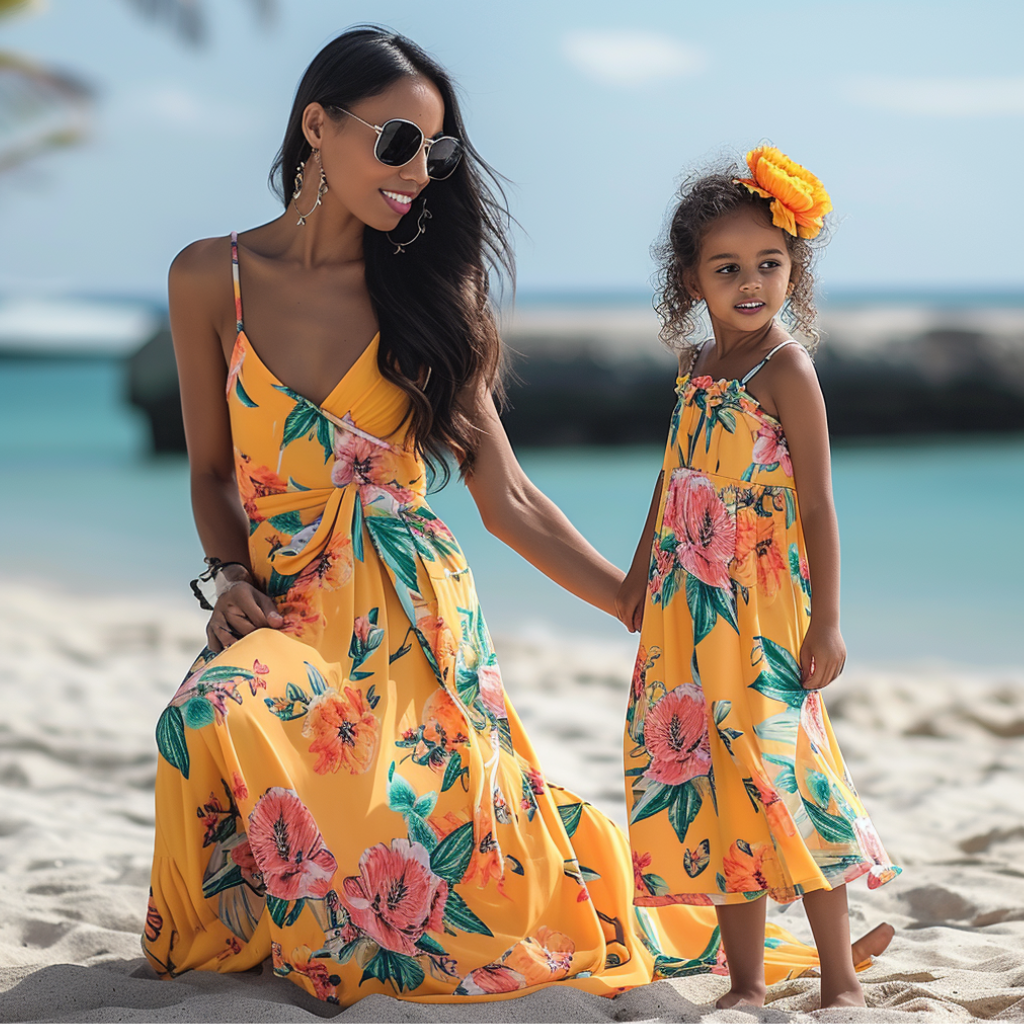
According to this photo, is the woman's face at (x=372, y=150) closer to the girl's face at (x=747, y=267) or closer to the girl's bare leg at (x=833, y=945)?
the girl's face at (x=747, y=267)

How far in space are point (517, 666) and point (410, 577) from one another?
3326mm

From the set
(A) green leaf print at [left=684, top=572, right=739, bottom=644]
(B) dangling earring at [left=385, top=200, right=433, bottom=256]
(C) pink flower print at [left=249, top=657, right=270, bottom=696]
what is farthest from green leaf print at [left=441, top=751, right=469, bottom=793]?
(B) dangling earring at [left=385, top=200, right=433, bottom=256]

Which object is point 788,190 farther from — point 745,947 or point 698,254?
point 745,947

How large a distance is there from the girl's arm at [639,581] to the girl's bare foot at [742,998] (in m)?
0.63

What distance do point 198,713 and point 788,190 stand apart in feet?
4.17

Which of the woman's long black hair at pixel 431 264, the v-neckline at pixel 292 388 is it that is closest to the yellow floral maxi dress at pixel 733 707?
the woman's long black hair at pixel 431 264

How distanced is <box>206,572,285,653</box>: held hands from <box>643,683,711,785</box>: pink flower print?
2.20 ft

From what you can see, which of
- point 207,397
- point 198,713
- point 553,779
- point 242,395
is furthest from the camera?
point 553,779

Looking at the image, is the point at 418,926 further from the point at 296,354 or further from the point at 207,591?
the point at 296,354

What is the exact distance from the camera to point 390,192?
221 centimetres

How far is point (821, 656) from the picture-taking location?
1.93 meters

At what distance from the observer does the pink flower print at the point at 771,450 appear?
202 centimetres

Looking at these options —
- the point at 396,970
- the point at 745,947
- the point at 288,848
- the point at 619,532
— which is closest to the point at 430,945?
the point at 396,970

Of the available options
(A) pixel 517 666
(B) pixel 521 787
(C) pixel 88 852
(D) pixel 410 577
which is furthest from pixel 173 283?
(A) pixel 517 666
